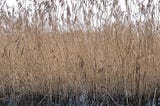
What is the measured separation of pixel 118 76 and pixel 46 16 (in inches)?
43.3

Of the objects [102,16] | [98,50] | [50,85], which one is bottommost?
[50,85]

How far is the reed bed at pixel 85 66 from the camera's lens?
4184 mm

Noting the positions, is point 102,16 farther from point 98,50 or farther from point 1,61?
point 1,61

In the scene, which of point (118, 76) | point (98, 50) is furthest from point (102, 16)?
point (118, 76)

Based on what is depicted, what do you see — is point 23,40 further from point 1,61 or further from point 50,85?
point 50,85

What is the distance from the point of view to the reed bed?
4184 millimetres

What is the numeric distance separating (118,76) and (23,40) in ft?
3.89

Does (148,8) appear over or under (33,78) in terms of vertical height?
over

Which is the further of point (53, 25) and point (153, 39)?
point (53, 25)

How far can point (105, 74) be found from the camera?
4250 mm

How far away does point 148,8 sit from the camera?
4.32m

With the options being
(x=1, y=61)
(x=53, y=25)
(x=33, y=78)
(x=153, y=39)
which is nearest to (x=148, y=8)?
(x=153, y=39)

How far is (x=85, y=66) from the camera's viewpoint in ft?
14.1

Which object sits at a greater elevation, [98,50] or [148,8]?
[148,8]
